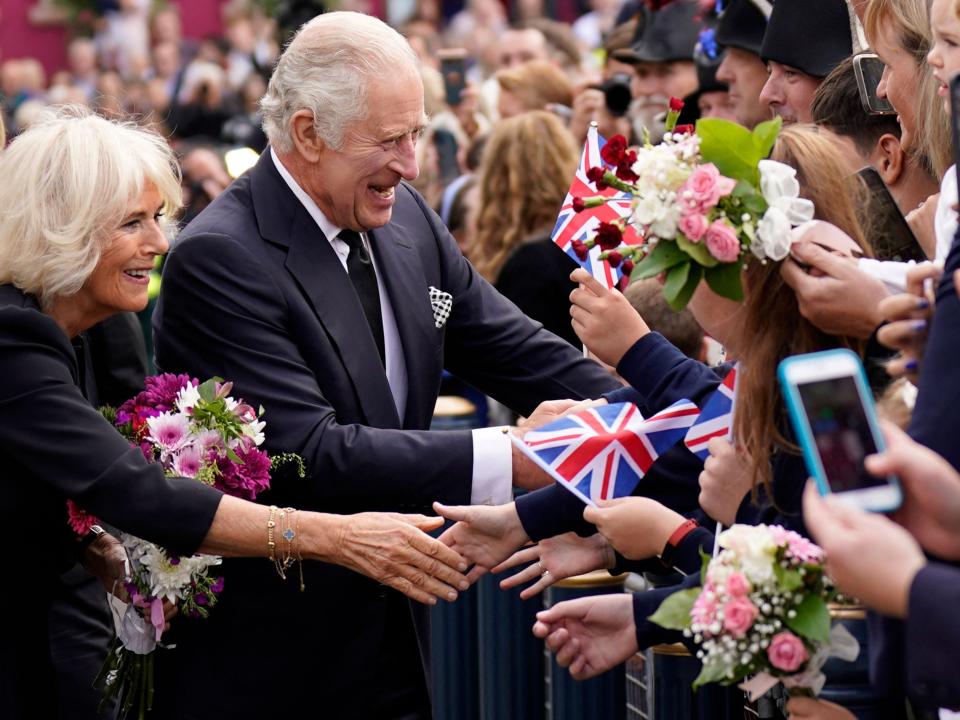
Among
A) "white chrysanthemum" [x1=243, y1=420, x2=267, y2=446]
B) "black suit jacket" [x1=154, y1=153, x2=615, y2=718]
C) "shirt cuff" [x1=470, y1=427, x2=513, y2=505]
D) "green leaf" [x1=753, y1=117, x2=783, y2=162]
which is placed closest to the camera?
"green leaf" [x1=753, y1=117, x2=783, y2=162]

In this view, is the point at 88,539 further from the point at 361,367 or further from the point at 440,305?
the point at 440,305

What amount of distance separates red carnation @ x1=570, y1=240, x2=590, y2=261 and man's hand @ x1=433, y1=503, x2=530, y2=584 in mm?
710

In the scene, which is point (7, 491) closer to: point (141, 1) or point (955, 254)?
point (955, 254)

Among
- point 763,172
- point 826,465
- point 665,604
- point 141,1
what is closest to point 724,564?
point 665,604

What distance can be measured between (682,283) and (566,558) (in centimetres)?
134

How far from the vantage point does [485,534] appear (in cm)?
407

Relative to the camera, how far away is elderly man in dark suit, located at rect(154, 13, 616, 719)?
3943 millimetres

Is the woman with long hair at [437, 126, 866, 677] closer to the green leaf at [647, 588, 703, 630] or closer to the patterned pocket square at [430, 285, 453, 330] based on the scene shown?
the green leaf at [647, 588, 703, 630]

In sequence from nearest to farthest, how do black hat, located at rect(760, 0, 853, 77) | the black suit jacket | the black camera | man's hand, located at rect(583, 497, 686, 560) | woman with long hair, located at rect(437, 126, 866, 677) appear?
woman with long hair, located at rect(437, 126, 866, 677) < man's hand, located at rect(583, 497, 686, 560) < the black suit jacket < black hat, located at rect(760, 0, 853, 77) < the black camera

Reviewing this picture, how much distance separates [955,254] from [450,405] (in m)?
4.17

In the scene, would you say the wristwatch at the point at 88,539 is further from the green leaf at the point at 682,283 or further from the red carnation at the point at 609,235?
the green leaf at the point at 682,283

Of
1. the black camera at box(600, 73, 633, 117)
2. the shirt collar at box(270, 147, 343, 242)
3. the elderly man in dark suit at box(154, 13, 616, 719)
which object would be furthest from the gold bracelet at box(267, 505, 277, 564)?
the black camera at box(600, 73, 633, 117)

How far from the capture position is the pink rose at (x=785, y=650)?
2.75 meters

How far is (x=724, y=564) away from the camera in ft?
9.20
